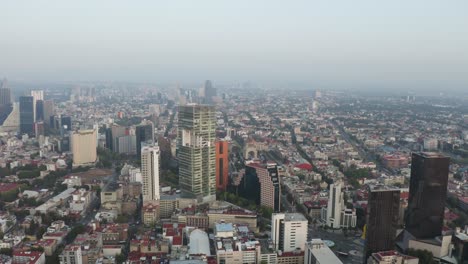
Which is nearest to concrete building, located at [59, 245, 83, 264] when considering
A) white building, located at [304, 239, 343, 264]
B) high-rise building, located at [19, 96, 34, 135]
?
white building, located at [304, 239, 343, 264]

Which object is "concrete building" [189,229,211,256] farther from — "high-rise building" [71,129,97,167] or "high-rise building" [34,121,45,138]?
"high-rise building" [34,121,45,138]

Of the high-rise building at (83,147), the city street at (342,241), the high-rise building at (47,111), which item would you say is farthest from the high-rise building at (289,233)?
the high-rise building at (47,111)

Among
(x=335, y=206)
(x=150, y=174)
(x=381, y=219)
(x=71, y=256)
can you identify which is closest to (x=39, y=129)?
(x=150, y=174)

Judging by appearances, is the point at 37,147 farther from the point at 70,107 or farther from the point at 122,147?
the point at 70,107

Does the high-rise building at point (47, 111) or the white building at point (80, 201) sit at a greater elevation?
the high-rise building at point (47, 111)

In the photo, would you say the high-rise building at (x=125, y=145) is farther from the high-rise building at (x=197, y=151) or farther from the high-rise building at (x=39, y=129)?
the high-rise building at (x=197, y=151)

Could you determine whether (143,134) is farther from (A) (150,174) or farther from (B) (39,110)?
(B) (39,110)

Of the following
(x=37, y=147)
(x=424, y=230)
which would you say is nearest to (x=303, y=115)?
(x=37, y=147)
